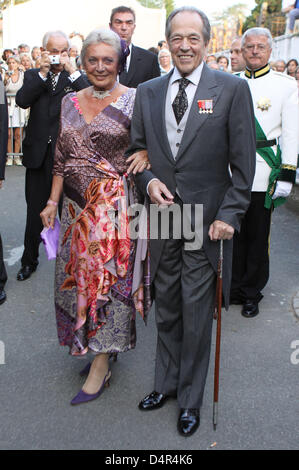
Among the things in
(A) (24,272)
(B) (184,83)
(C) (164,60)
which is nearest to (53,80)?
(A) (24,272)

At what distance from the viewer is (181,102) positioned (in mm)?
2865

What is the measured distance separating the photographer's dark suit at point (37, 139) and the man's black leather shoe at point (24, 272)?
0.13 ft

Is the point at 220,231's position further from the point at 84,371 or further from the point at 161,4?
the point at 161,4

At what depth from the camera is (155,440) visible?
292 centimetres

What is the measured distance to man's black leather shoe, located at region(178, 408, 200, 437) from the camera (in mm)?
2969

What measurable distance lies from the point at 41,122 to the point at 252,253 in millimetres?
2232

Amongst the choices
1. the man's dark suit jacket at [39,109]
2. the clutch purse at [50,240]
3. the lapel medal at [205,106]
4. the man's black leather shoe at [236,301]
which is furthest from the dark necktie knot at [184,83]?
the man's black leather shoe at [236,301]

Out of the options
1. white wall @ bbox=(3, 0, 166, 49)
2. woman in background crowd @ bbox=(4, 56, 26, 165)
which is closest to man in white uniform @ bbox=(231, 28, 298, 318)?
woman in background crowd @ bbox=(4, 56, 26, 165)

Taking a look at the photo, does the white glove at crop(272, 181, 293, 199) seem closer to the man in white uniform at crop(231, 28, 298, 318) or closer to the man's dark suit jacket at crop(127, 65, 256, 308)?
the man in white uniform at crop(231, 28, 298, 318)

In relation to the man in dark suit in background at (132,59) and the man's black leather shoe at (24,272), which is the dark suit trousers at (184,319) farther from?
the man's black leather shoe at (24,272)

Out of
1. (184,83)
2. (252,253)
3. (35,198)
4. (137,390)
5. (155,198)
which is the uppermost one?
(184,83)

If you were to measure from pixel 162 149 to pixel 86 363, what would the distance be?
5.46 ft

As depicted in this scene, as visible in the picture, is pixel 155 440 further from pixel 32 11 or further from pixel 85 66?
pixel 32 11
